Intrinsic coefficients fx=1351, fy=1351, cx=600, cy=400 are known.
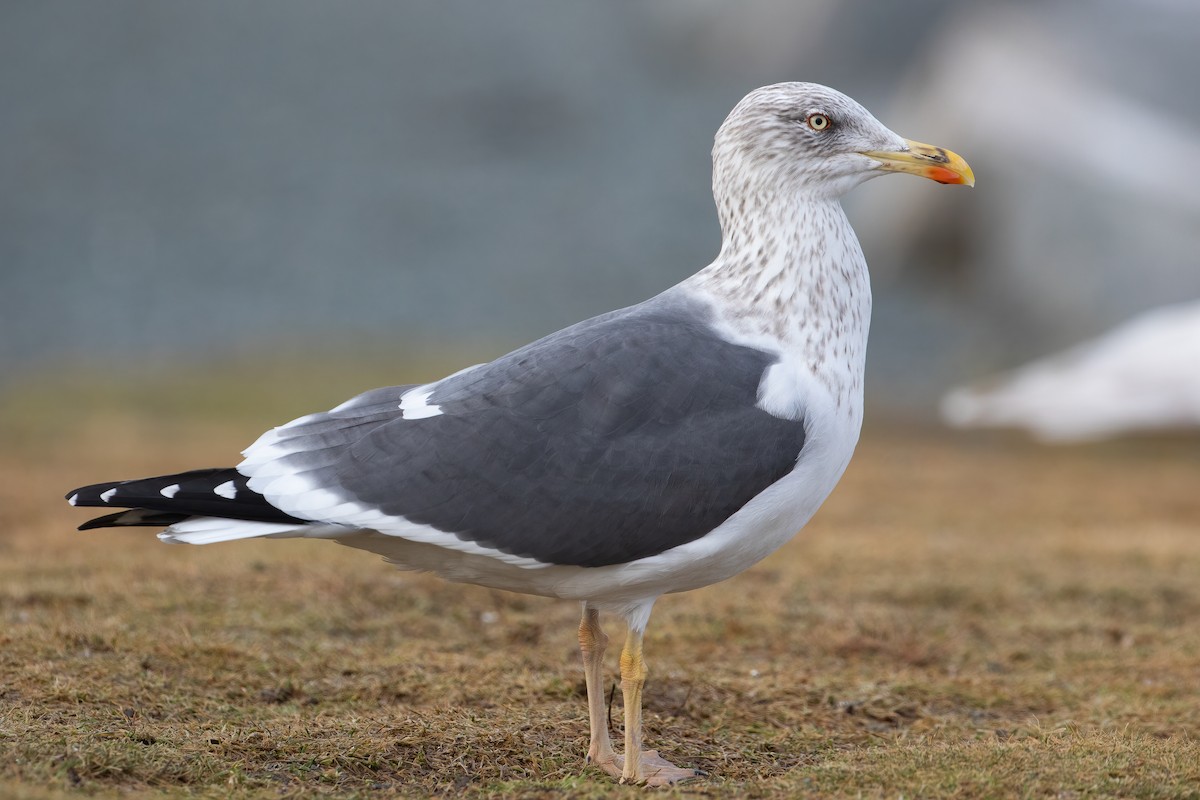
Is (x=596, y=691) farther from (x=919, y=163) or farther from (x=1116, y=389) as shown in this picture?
(x=1116, y=389)

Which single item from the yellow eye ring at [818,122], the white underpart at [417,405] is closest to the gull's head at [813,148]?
the yellow eye ring at [818,122]

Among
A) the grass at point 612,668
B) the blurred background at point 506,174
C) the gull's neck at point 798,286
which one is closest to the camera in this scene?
the grass at point 612,668

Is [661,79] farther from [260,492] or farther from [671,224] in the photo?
[260,492]

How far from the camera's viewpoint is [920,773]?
14.1 ft

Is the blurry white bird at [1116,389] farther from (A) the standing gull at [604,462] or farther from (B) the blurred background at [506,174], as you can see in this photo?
(A) the standing gull at [604,462]

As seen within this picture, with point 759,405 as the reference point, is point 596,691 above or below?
below

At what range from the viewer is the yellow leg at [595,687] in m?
4.58

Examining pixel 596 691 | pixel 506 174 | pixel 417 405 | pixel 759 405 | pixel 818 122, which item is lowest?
pixel 596 691

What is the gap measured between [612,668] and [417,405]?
82.3 inches

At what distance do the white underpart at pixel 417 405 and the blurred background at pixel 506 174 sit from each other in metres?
11.3

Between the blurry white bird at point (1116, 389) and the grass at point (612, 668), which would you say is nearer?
the grass at point (612, 668)

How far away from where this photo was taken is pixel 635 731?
439 cm

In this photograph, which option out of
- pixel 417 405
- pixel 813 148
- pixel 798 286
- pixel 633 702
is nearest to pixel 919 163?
pixel 813 148

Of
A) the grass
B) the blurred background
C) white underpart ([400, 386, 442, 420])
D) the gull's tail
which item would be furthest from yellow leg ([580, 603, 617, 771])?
the blurred background
